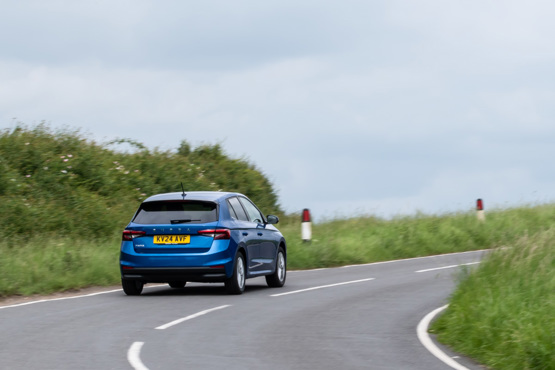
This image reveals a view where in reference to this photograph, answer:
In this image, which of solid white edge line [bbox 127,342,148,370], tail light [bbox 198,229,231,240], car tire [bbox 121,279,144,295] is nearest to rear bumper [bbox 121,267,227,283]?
tail light [bbox 198,229,231,240]

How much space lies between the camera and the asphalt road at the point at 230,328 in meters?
9.66

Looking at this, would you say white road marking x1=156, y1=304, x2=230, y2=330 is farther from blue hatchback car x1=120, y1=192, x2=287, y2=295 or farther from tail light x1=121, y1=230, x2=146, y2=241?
tail light x1=121, y1=230, x2=146, y2=241

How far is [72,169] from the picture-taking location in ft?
98.4

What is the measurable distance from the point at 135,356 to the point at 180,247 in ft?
19.9

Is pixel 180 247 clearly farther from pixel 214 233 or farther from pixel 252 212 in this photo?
pixel 252 212

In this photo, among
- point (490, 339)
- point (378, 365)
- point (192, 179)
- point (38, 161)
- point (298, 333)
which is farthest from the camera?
point (192, 179)

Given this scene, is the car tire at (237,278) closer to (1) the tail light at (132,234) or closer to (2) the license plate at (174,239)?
(2) the license plate at (174,239)

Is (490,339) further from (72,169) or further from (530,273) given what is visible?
(72,169)

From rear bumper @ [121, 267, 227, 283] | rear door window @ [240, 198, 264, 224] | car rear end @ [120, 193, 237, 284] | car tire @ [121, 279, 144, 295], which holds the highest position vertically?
rear door window @ [240, 198, 264, 224]

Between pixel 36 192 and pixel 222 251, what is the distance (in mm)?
12869

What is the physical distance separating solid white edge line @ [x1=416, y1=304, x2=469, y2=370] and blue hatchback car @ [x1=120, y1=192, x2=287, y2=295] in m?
3.68

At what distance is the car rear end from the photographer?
52.0 feet

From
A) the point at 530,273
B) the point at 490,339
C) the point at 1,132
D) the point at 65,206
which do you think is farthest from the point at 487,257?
the point at 1,132

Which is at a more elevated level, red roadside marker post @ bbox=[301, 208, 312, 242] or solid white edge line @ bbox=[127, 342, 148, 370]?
red roadside marker post @ bbox=[301, 208, 312, 242]
